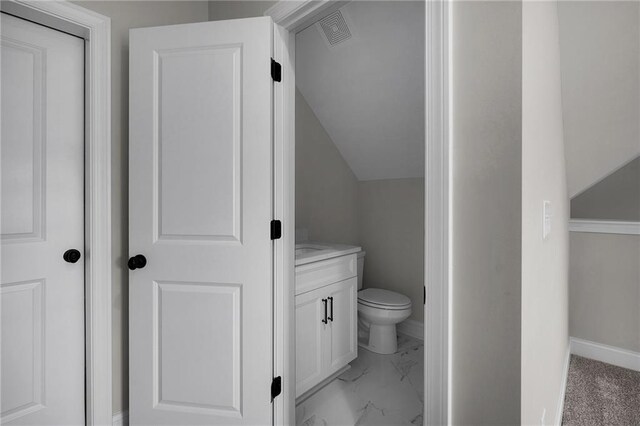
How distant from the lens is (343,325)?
228cm

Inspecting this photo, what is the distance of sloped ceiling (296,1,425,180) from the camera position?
2.14 meters

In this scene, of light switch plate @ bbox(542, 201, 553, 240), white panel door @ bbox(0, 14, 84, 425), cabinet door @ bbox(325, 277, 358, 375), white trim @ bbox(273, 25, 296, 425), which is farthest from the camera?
cabinet door @ bbox(325, 277, 358, 375)

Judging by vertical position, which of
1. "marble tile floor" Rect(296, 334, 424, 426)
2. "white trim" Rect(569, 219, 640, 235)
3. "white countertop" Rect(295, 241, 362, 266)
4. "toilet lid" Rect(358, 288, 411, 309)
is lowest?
"marble tile floor" Rect(296, 334, 424, 426)

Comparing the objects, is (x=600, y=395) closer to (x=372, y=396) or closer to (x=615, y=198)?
(x=615, y=198)

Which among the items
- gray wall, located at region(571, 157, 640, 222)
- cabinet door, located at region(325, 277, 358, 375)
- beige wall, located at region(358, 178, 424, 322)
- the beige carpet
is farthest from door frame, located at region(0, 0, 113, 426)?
gray wall, located at region(571, 157, 640, 222)

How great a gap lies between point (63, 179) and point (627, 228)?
11.0 feet

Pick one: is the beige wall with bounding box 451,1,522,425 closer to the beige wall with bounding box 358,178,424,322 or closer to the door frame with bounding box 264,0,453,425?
the door frame with bounding box 264,0,453,425

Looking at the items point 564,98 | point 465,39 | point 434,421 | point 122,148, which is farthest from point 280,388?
point 564,98

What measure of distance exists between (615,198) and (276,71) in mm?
2307

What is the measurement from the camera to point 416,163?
2.82 m

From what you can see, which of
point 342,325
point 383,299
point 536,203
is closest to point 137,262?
point 342,325

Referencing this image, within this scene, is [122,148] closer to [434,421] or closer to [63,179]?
[63,179]

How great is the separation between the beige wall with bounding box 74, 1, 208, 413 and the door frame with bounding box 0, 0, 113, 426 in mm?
40

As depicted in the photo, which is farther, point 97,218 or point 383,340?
point 383,340
